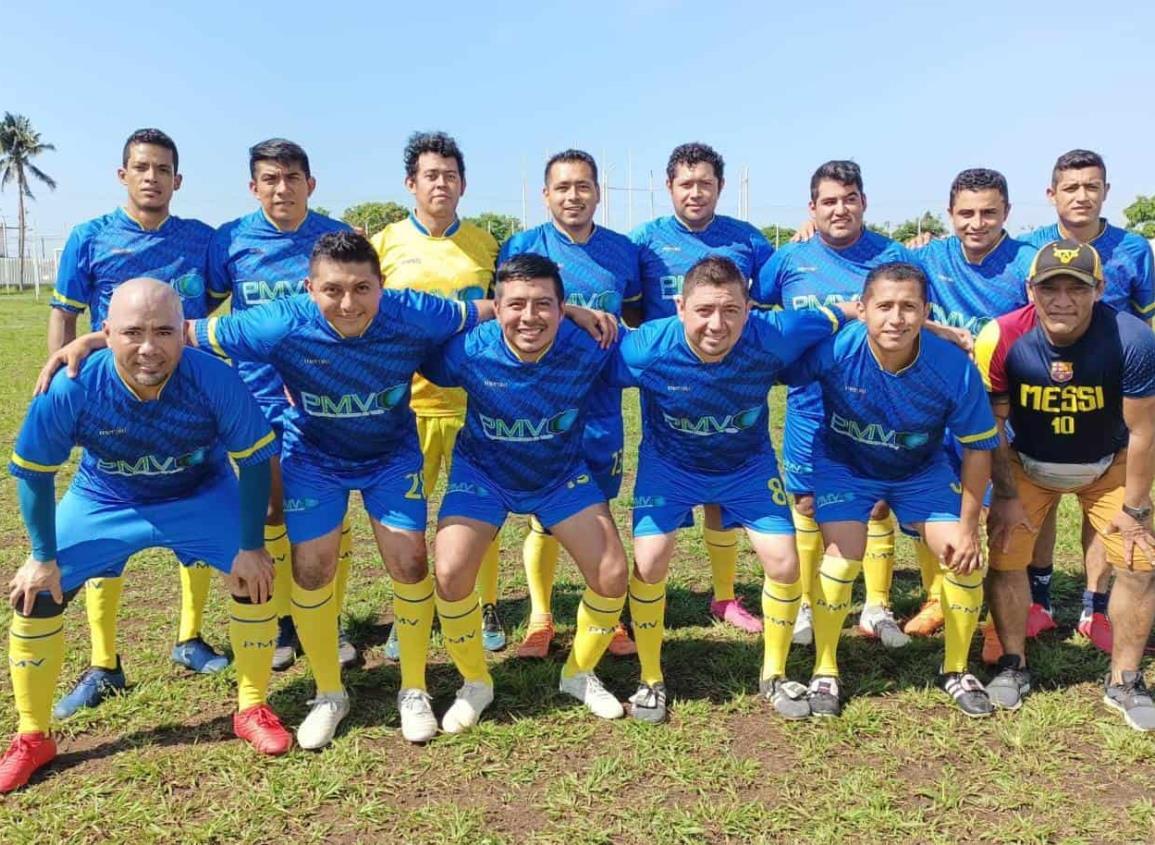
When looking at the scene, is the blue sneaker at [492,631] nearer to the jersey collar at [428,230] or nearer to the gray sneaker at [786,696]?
the gray sneaker at [786,696]

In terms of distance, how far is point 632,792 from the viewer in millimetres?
3445

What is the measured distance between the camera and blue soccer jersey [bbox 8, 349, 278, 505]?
3.50 m

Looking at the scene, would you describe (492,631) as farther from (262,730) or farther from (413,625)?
(262,730)

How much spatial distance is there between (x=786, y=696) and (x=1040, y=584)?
6.79 feet

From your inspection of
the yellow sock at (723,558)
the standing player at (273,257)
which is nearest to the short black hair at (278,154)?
the standing player at (273,257)

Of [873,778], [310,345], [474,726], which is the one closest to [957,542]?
[873,778]

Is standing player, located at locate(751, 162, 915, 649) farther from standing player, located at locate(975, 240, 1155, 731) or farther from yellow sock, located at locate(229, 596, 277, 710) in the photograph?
yellow sock, located at locate(229, 596, 277, 710)

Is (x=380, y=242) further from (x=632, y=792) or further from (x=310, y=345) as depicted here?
(x=632, y=792)

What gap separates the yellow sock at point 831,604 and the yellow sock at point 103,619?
3523 mm

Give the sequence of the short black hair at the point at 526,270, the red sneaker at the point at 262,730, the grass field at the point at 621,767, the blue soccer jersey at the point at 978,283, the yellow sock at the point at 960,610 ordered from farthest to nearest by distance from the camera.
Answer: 1. the blue soccer jersey at the point at 978,283
2. the yellow sock at the point at 960,610
3. the short black hair at the point at 526,270
4. the red sneaker at the point at 262,730
5. the grass field at the point at 621,767

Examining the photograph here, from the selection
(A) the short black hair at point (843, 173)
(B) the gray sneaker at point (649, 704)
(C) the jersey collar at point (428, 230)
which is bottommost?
(B) the gray sneaker at point (649, 704)

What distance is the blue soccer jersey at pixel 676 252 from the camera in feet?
16.5

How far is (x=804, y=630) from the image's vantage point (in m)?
4.93

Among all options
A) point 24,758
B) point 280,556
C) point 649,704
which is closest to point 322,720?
point 280,556
